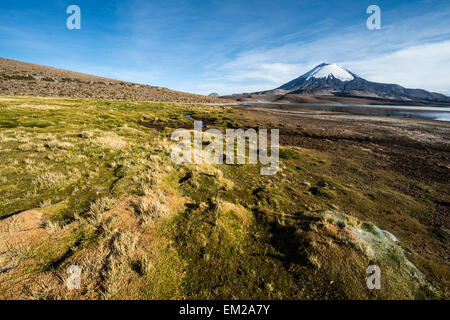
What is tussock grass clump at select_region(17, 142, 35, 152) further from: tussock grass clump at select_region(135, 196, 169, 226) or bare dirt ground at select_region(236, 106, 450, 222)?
bare dirt ground at select_region(236, 106, 450, 222)

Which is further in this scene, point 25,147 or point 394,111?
point 394,111

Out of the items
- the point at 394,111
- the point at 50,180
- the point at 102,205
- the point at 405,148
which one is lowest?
the point at 102,205

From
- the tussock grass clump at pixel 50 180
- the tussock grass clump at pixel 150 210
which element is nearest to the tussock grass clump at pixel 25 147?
the tussock grass clump at pixel 50 180

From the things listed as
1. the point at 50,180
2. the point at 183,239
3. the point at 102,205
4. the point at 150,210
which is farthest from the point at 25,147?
the point at 183,239

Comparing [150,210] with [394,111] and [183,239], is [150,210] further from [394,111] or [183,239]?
[394,111]

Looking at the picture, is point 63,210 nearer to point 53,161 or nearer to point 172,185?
point 172,185

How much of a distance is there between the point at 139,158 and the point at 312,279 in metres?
12.3

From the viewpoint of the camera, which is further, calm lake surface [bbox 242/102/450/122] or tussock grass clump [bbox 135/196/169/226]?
calm lake surface [bbox 242/102/450/122]

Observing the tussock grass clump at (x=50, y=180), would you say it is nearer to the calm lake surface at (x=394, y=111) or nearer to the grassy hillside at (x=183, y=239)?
the grassy hillside at (x=183, y=239)

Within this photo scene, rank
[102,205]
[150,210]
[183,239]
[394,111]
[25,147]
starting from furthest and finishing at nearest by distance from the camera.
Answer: [394,111] < [25,147] < [102,205] < [150,210] < [183,239]

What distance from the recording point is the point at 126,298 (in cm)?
386

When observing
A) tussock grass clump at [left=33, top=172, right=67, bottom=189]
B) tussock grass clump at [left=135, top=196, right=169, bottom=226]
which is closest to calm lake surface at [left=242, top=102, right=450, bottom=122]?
tussock grass clump at [left=135, top=196, right=169, bottom=226]

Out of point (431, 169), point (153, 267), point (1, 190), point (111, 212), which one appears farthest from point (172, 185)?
point (431, 169)

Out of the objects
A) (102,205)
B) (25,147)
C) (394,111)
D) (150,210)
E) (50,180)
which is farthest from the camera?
(394,111)
